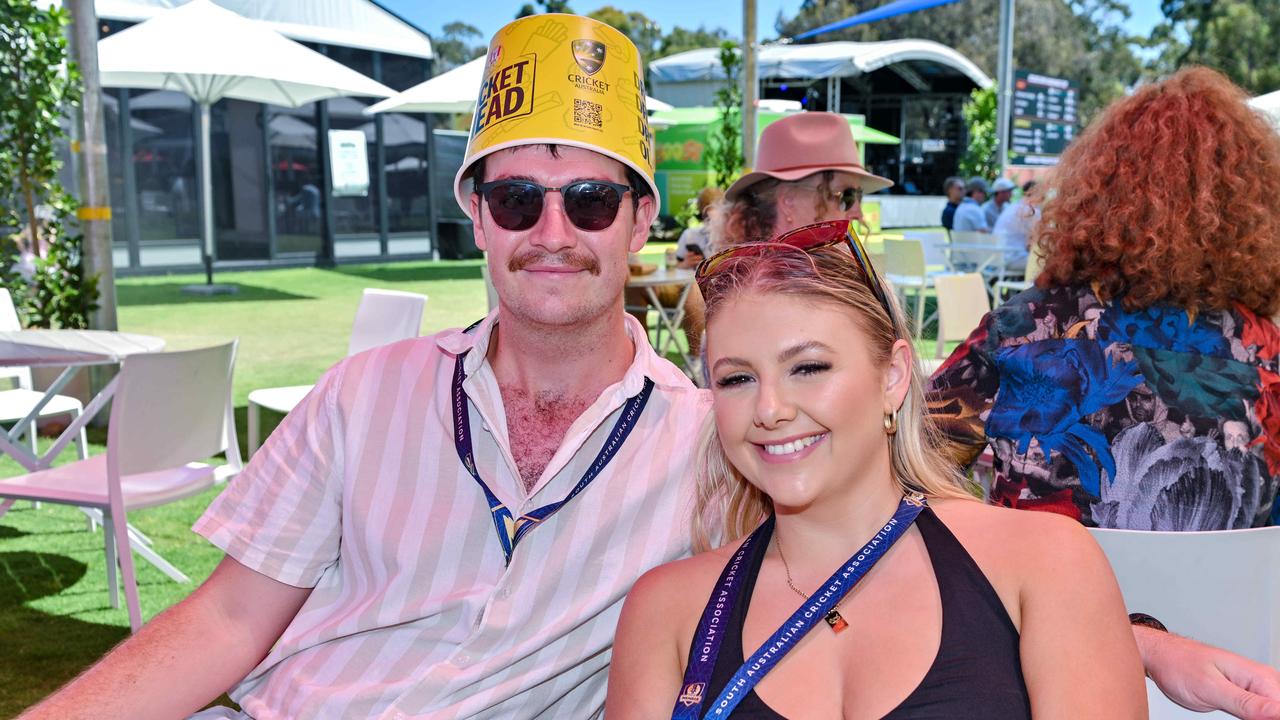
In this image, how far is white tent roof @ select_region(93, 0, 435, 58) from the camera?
18391 mm

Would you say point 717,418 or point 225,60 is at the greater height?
point 225,60

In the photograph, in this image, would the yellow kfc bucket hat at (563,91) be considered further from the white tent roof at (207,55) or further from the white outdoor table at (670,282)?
the white tent roof at (207,55)

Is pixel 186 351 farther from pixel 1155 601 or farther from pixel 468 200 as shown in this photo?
pixel 1155 601

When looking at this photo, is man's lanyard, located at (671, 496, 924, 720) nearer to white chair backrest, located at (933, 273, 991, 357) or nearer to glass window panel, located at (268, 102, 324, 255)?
white chair backrest, located at (933, 273, 991, 357)

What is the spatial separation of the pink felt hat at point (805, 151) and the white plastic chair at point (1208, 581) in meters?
2.69

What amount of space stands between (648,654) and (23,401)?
5.04 metres

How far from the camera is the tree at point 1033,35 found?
54.4 m

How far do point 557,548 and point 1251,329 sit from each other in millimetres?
1747

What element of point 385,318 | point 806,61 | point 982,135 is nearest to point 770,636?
point 385,318

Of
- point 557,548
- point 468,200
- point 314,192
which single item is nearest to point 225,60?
point 314,192

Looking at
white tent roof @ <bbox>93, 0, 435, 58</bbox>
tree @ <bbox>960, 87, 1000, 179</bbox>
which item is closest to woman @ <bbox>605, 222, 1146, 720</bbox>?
white tent roof @ <bbox>93, 0, 435, 58</bbox>

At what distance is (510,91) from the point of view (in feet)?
6.59

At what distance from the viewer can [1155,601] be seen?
1944 millimetres

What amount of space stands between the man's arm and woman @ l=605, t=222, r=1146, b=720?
2.21ft
